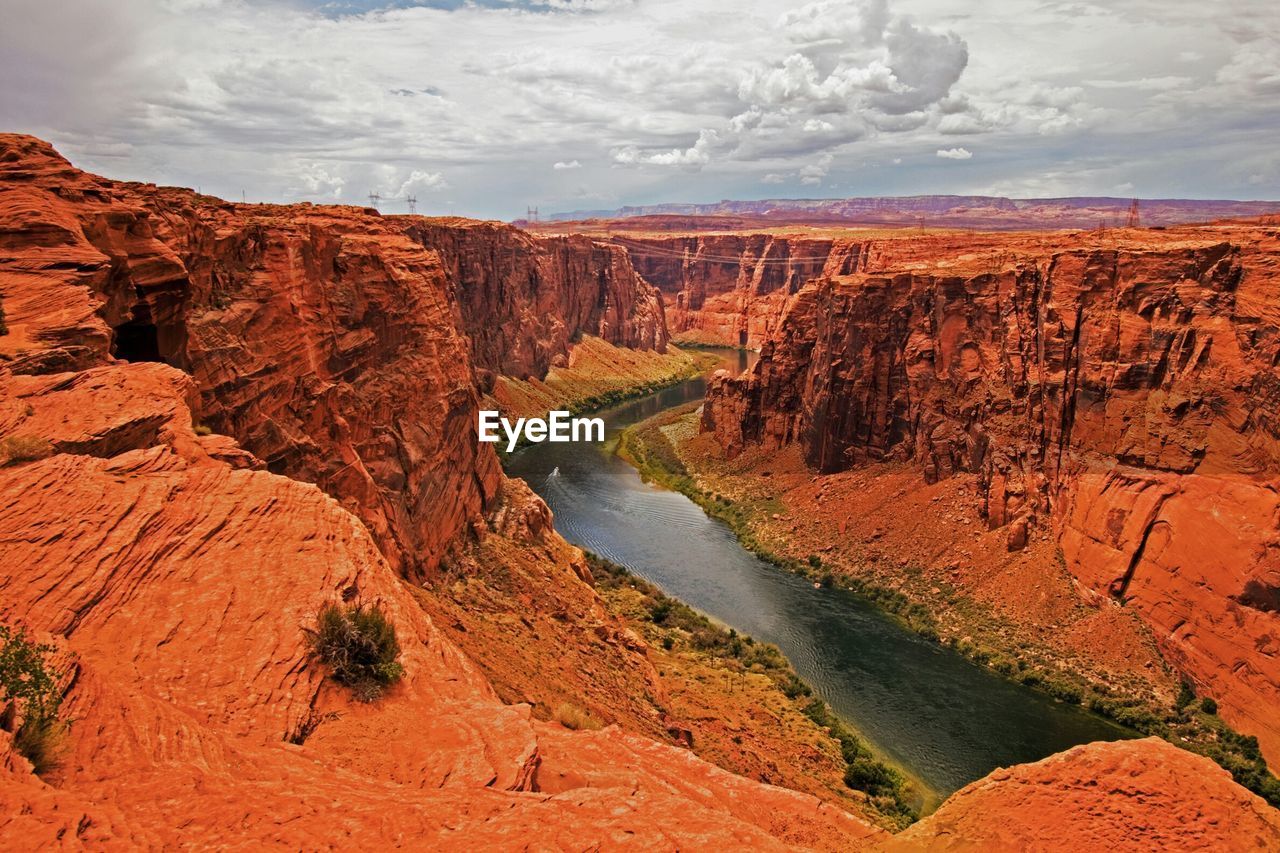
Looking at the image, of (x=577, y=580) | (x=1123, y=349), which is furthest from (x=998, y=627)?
(x=577, y=580)

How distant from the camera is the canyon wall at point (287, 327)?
19.8m

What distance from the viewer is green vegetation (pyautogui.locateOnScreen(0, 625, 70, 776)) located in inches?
308

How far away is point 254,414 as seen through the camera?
2602 cm

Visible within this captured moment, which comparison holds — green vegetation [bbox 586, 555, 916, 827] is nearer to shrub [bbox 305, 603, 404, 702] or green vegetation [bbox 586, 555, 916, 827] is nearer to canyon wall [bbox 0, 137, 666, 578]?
canyon wall [bbox 0, 137, 666, 578]

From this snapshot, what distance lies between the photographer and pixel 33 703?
8039 millimetres

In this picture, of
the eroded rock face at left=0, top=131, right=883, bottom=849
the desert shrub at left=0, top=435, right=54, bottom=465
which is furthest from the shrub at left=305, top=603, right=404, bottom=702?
the desert shrub at left=0, top=435, right=54, bottom=465

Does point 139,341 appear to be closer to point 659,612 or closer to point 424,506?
point 424,506

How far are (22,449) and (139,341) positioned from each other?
35.5 feet

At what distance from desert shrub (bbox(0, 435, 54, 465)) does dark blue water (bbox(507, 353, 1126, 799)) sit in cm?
2939

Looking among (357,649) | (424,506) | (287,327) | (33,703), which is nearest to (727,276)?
(424,506)

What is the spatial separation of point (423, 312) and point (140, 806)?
1322 inches

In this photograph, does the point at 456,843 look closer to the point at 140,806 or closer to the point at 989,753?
the point at 140,806

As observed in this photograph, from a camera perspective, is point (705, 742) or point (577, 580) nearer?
point (705, 742)

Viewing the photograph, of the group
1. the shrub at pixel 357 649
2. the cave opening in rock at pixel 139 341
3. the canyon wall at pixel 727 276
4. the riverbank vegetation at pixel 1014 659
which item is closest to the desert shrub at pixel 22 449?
the shrub at pixel 357 649
